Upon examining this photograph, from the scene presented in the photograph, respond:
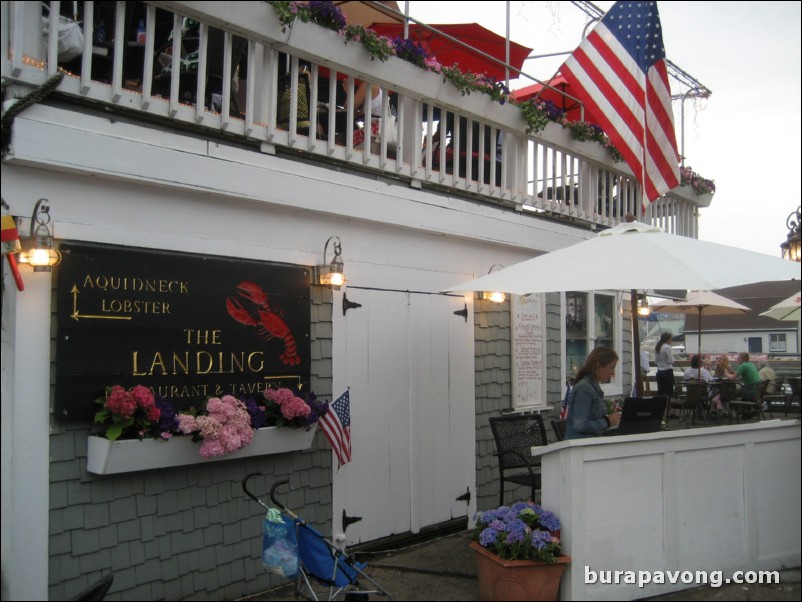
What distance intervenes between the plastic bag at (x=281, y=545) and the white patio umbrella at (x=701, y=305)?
367 inches

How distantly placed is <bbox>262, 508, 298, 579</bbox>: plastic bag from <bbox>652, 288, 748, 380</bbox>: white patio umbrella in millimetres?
9324

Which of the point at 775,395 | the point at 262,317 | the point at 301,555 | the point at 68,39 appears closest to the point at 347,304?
the point at 262,317

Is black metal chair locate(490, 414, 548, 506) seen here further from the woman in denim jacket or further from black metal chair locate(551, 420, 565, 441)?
the woman in denim jacket

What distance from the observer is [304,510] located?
5.98m

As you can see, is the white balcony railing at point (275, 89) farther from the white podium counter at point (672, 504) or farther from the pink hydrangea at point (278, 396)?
the white podium counter at point (672, 504)

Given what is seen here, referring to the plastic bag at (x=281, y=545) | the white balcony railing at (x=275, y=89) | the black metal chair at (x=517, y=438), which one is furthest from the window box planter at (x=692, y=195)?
the plastic bag at (x=281, y=545)

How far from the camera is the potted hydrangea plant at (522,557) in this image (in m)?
4.86

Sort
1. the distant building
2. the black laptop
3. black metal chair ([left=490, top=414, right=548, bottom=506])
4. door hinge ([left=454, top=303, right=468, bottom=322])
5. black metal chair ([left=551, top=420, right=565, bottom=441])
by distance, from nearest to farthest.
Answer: the black laptop, black metal chair ([left=490, top=414, right=548, bottom=506]), black metal chair ([left=551, top=420, right=565, bottom=441]), door hinge ([left=454, top=303, right=468, bottom=322]), the distant building

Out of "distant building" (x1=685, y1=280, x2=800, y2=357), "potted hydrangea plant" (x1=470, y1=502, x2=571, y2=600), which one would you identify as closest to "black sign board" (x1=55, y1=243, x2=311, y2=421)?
"potted hydrangea plant" (x1=470, y1=502, x2=571, y2=600)

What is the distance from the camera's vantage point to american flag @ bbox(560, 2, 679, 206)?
7609mm

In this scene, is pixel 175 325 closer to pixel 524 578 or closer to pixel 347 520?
pixel 347 520

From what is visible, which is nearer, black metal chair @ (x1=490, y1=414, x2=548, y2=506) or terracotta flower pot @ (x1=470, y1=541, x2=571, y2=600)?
terracotta flower pot @ (x1=470, y1=541, x2=571, y2=600)

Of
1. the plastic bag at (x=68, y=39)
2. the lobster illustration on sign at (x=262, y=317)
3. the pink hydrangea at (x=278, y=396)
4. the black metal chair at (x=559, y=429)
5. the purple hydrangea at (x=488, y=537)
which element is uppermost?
the plastic bag at (x=68, y=39)

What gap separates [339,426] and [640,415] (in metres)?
2.32
